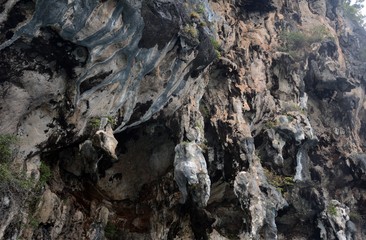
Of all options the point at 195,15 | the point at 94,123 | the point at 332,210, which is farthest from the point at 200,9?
the point at 332,210

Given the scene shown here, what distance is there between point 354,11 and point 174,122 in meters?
34.2

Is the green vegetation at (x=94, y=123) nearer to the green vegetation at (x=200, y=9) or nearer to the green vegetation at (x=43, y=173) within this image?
the green vegetation at (x=43, y=173)

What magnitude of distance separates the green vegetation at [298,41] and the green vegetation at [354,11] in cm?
1545

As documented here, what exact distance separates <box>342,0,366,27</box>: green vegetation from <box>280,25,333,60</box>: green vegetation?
1545 cm

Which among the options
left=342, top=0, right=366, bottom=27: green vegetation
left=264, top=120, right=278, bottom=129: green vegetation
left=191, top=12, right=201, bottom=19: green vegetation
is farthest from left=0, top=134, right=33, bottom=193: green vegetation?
left=342, top=0, right=366, bottom=27: green vegetation

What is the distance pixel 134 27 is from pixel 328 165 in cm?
1823

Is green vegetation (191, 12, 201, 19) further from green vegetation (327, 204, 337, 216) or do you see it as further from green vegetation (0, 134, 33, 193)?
green vegetation (327, 204, 337, 216)

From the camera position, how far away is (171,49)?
12602 millimetres

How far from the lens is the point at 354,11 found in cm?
3988

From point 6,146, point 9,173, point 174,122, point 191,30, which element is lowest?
point 174,122

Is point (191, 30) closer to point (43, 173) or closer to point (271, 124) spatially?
point (43, 173)

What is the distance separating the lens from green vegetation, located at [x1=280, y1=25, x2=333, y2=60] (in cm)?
2360

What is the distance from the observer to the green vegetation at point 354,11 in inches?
1549

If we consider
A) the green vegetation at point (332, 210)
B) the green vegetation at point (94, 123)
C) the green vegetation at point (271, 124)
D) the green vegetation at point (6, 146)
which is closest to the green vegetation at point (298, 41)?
the green vegetation at point (271, 124)
